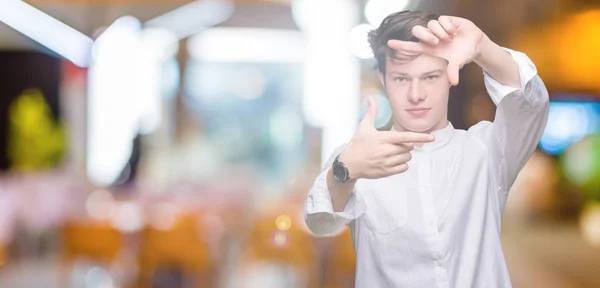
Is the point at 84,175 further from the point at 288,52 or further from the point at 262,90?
the point at 288,52

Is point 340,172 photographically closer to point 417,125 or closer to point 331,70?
point 417,125

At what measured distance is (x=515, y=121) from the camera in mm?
1604

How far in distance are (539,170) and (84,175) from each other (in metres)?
4.92

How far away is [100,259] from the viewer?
15.8 ft

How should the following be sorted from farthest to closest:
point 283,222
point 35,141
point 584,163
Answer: point 584,163 → point 35,141 → point 283,222

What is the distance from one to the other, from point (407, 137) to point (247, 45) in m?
3.65

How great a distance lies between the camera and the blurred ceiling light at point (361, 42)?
1767 millimetres

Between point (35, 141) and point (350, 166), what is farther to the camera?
point (35, 141)

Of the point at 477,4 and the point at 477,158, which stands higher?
the point at 477,4

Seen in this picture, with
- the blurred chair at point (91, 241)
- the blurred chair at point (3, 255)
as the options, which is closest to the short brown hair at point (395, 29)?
the blurred chair at point (91, 241)

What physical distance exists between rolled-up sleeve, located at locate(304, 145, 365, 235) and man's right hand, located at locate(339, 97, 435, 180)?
77 millimetres

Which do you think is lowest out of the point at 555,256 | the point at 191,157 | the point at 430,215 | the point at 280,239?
the point at 555,256

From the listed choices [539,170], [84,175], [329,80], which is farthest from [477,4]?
[539,170]

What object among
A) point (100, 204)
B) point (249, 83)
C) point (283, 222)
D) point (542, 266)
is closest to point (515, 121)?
point (283, 222)
